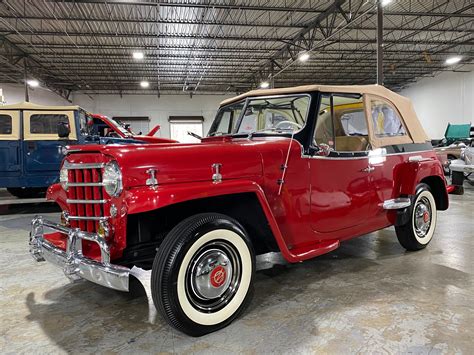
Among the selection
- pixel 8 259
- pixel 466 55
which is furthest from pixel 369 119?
pixel 466 55

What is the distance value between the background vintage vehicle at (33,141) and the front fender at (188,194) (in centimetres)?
463

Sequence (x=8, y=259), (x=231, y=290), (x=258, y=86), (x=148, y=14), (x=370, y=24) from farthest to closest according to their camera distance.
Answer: (x=258, y=86)
(x=370, y=24)
(x=148, y=14)
(x=8, y=259)
(x=231, y=290)

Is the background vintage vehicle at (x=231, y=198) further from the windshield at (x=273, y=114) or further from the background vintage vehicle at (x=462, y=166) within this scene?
the background vintage vehicle at (x=462, y=166)

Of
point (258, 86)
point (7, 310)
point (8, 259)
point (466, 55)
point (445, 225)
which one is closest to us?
point (7, 310)

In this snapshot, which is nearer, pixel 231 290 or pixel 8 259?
pixel 231 290

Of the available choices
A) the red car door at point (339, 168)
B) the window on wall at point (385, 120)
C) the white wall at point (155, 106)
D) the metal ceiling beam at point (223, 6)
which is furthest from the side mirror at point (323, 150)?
the white wall at point (155, 106)

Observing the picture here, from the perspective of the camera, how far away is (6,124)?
6.71 m

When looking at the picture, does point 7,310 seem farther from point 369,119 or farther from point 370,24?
point 370,24

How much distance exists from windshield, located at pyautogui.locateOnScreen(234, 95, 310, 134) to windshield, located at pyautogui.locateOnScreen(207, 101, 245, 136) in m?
0.12

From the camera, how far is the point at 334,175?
9.71 ft

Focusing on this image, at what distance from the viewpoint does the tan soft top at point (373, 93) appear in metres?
3.07

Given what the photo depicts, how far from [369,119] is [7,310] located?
3.61 metres

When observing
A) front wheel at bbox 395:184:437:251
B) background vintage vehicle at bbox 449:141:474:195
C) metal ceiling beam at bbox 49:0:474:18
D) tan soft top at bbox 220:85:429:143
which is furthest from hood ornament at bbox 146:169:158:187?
background vintage vehicle at bbox 449:141:474:195

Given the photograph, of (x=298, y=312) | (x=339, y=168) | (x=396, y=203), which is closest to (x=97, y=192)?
(x=298, y=312)
